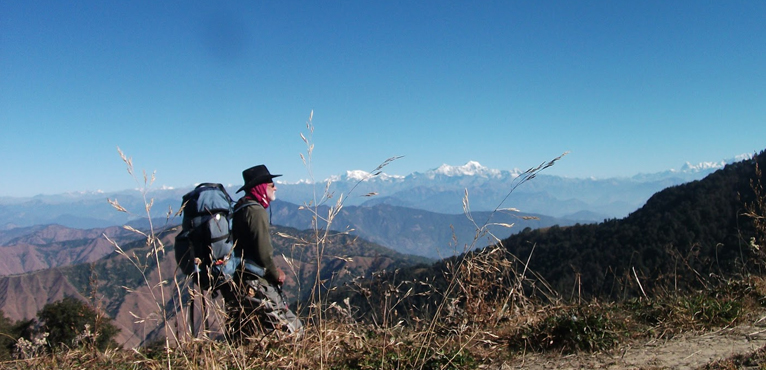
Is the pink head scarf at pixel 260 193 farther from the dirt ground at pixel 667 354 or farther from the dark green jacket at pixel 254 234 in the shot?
the dirt ground at pixel 667 354

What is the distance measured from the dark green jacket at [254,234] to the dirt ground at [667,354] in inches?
94.9

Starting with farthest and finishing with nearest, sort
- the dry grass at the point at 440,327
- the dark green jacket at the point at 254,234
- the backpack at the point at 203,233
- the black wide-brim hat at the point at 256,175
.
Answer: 1. the black wide-brim hat at the point at 256,175
2. the dark green jacket at the point at 254,234
3. the backpack at the point at 203,233
4. the dry grass at the point at 440,327

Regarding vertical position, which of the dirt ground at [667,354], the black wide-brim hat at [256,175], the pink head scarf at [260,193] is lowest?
the dirt ground at [667,354]

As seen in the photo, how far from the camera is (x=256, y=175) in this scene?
4395mm

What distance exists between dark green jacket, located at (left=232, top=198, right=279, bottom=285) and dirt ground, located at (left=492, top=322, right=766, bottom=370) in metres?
2.41

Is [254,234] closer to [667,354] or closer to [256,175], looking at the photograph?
[256,175]

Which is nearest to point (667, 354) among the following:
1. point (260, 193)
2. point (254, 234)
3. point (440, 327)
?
point (440, 327)

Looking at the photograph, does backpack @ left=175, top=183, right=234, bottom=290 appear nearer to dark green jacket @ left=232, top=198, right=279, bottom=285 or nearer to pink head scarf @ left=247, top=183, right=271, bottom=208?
dark green jacket @ left=232, top=198, right=279, bottom=285

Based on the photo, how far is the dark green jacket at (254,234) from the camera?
4.00 metres

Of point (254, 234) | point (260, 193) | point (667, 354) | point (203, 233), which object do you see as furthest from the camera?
point (260, 193)

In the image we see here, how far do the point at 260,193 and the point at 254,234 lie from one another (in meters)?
0.52

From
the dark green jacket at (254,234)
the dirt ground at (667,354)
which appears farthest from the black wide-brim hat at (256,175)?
the dirt ground at (667,354)

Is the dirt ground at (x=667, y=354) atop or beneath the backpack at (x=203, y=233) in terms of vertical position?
beneath

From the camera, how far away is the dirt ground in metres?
2.52
